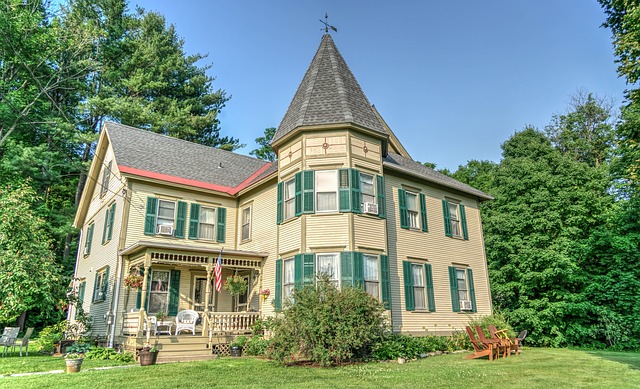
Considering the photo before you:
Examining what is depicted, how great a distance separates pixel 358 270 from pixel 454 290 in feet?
17.9

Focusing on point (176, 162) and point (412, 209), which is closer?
point (412, 209)

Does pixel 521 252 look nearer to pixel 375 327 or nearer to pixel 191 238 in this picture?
pixel 375 327

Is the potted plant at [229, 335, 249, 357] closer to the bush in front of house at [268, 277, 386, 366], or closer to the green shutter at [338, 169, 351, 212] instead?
the bush in front of house at [268, 277, 386, 366]

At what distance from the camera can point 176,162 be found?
57.5ft

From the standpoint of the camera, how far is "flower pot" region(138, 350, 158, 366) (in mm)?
10165

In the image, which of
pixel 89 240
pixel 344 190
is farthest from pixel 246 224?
pixel 89 240

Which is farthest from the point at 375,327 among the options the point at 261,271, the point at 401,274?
the point at 261,271

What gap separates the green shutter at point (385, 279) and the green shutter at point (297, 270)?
251cm

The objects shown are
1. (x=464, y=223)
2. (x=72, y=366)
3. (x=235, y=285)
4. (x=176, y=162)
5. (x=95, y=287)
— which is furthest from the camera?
(x=176, y=162)

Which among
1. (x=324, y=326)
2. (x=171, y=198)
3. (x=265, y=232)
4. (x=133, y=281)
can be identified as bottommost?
(x=324, y=326)

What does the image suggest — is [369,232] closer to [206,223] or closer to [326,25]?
[206,223]

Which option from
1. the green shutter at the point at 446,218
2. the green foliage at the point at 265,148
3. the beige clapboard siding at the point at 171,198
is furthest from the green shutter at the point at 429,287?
the green foliage at the point at 265,148

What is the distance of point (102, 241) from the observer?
55.7 ft

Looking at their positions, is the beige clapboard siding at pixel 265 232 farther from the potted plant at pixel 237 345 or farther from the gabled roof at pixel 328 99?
the gabled roof at pixel 328 99
